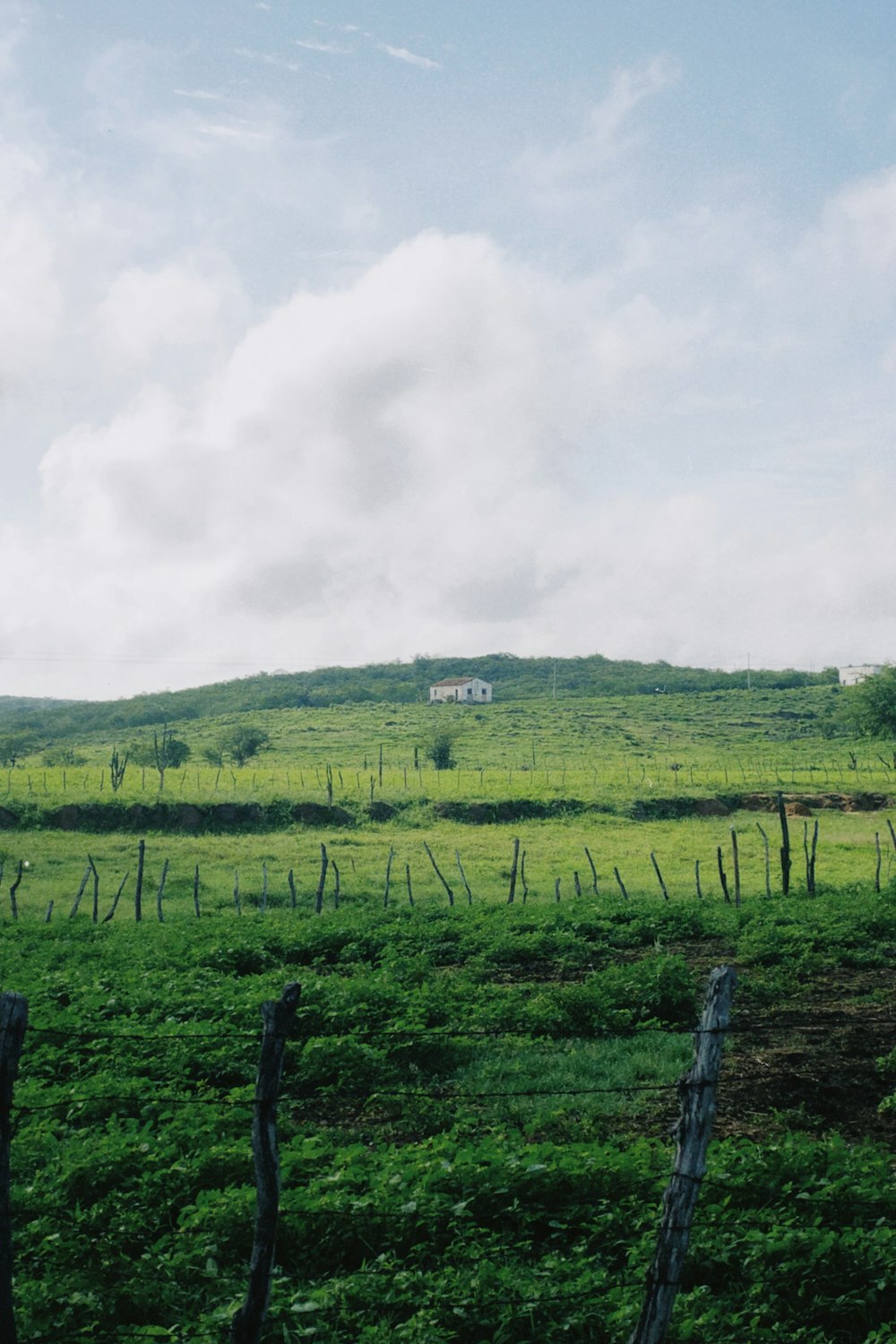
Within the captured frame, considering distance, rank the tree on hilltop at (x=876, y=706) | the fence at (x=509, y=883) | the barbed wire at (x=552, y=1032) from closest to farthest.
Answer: the barbed wire at (x=552, y=1032), the fence at (x=509, y=883), the tree on hilltop at (x=876, y=706)

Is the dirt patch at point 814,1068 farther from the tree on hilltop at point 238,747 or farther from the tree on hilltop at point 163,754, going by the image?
the tree on hilltop at point 238,747

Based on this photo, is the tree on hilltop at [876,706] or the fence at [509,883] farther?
the tree on hilltop at [876,706]

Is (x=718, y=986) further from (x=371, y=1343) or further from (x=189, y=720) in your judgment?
(x=189, y=720)

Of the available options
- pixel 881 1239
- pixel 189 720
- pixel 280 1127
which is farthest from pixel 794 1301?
pixel 189 720

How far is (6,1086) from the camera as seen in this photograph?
208 inches

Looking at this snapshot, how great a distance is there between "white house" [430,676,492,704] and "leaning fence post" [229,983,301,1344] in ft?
413

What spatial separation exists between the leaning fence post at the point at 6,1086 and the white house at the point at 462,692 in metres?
126

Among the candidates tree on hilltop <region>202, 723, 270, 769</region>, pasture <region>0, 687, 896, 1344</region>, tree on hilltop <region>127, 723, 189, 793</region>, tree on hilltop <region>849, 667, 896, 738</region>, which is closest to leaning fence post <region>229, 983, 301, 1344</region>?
pasture <region>0, 687, 896, 1344</region>

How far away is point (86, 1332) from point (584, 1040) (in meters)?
9.20

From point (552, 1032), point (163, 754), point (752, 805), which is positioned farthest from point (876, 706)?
point (552, 1032)

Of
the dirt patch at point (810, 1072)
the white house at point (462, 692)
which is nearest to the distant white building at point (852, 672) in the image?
the white house at point (462, 692)

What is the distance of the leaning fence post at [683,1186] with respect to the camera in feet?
16.9

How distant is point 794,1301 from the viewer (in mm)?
6688

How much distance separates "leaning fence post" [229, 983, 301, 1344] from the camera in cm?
527
